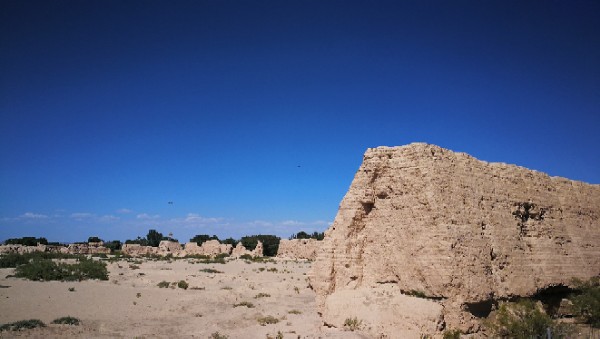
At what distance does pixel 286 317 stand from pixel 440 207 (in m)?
7.03

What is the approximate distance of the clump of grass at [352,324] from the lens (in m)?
9.27

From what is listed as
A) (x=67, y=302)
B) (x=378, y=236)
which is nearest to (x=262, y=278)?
(x=67, y=302)

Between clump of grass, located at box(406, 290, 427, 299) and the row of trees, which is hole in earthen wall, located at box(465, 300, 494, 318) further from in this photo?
the row of trees

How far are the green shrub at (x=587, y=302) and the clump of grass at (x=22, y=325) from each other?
16018mm

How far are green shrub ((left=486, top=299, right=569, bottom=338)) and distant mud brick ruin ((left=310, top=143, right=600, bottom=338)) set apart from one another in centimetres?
32

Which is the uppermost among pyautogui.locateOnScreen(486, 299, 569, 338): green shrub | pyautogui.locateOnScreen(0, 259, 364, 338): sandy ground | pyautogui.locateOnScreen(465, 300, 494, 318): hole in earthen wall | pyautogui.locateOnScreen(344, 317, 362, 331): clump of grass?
pyautogui.locateOnScreen(465, 300, 494, 318): hole in earthen wall

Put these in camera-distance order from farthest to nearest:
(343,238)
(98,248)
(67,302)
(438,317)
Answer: (98,248) < (67,302) < (343,238) < (438,317)

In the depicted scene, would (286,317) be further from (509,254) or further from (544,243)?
(544,243)

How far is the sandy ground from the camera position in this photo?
1133 cm

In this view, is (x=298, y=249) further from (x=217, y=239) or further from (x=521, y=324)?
(x=521, y=324)

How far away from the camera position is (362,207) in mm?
11344

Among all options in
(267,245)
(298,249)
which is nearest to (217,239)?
(267,245)

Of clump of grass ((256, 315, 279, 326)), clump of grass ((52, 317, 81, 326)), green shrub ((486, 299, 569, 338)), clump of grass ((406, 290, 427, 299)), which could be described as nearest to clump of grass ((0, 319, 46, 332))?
clump of grass ((52, 317, 81, 326))

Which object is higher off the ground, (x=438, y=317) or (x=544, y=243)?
(x=544, y=243)
